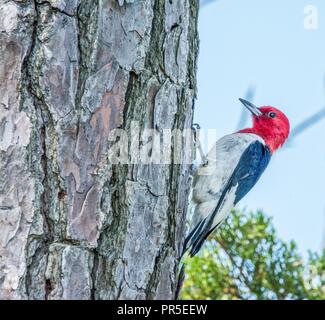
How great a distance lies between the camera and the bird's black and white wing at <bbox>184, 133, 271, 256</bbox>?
3572 millimetres

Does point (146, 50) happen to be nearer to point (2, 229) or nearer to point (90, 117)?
point (90, 117)

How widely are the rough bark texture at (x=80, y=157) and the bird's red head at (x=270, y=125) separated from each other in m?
2.19

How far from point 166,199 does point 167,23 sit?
53 centimetres

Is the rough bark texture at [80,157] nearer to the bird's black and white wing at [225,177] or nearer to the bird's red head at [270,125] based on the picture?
the bird's black and white wing at [225,177]

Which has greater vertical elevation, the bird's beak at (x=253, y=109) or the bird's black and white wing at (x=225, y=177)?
the bird's beak at (x=253, y=109)

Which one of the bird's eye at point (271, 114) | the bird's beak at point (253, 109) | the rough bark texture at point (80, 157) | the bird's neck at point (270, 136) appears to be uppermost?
the bird's beak at point (253, 109)

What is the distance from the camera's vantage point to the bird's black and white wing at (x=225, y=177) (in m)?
3.57

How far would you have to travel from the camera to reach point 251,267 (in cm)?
339

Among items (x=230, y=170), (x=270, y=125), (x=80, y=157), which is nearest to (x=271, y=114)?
(x=270, y=125)

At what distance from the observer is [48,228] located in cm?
186

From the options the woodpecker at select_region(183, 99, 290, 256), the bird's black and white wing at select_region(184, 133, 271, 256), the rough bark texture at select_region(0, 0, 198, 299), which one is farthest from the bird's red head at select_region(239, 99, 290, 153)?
the rough bark texture at select_region(0, 0, 198, 299)

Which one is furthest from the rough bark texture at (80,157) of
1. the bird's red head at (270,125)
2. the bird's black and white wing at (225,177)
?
the bird's red head at (270,125)
